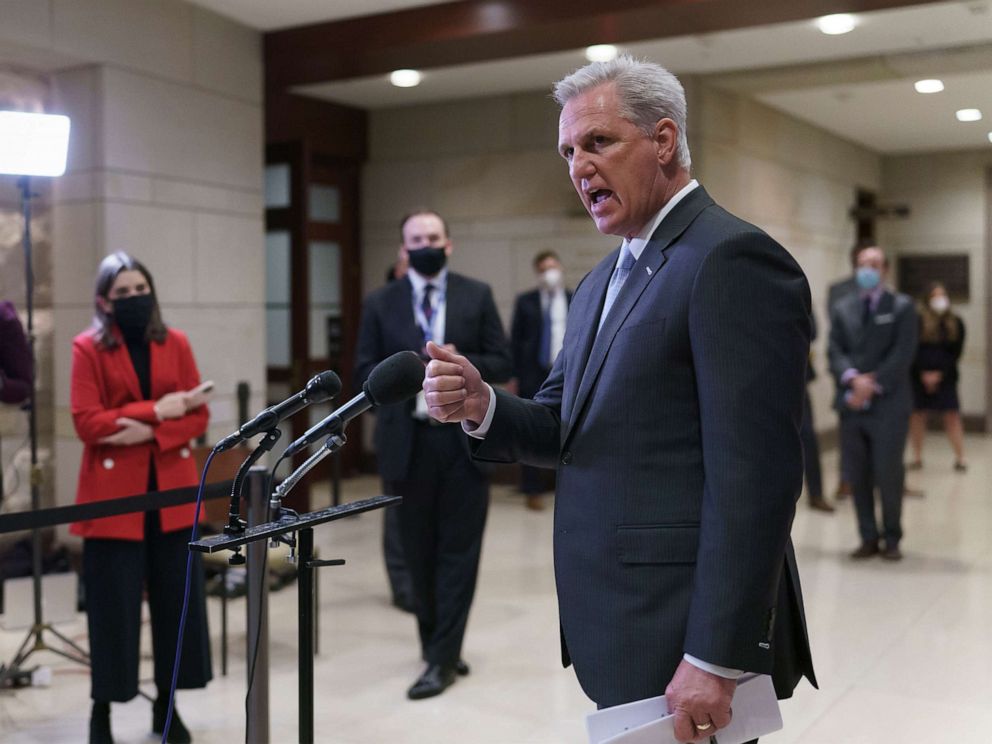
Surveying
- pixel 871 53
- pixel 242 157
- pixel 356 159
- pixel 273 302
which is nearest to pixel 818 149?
pixel 871 53

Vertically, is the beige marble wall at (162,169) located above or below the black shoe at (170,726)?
above

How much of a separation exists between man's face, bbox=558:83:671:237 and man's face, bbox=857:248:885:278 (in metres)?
4.90

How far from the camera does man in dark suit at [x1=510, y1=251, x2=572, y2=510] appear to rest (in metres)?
8.04

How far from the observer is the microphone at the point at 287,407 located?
6.04 feet

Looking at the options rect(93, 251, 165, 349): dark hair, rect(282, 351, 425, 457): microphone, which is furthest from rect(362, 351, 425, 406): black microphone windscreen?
rect(93, 251, 165, 349): dark hair

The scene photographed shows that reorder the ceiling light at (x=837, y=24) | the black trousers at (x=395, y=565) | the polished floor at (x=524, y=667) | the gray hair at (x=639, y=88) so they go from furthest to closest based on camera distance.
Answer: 1. the ceiling light at (x=837, y=24)
2. the black trousers at (x=395, y=565)
3. the polished floor at (x=524, y=667)
4. the gray hair at (x=639, y=88)

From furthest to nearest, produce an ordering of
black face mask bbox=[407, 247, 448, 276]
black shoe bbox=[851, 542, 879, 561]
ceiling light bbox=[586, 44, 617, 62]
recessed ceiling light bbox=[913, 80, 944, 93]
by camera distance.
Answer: recessed ceiling light bbox=[913, 80, 944, 93], ceiling light bbox=[586, 44, 617, 62], black shoe bbox=[851, 542, 879, 561], black face mask bbox=[407, 247, 448, 276]

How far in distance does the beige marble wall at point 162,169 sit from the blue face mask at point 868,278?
12.1ft

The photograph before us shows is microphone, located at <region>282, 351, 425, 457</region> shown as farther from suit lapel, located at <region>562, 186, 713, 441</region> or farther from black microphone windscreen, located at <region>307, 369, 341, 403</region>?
suit lapel, located at <region>562, 186, 713, 441</region>

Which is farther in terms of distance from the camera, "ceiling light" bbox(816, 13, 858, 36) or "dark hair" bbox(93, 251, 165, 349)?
"ceiling light" bbox(816, 13, 858, 36)

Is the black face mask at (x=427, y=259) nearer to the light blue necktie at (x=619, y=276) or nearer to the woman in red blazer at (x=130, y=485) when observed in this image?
the woman in red blazer at (x=130, y=485)

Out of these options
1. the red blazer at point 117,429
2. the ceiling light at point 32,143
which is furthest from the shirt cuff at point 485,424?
the ceiling light at point 32,143

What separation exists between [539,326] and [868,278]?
8.49ft

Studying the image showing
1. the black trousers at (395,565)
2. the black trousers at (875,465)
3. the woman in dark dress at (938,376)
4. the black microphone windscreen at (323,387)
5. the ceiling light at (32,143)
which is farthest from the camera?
the woman in dark dress at (938,376)
